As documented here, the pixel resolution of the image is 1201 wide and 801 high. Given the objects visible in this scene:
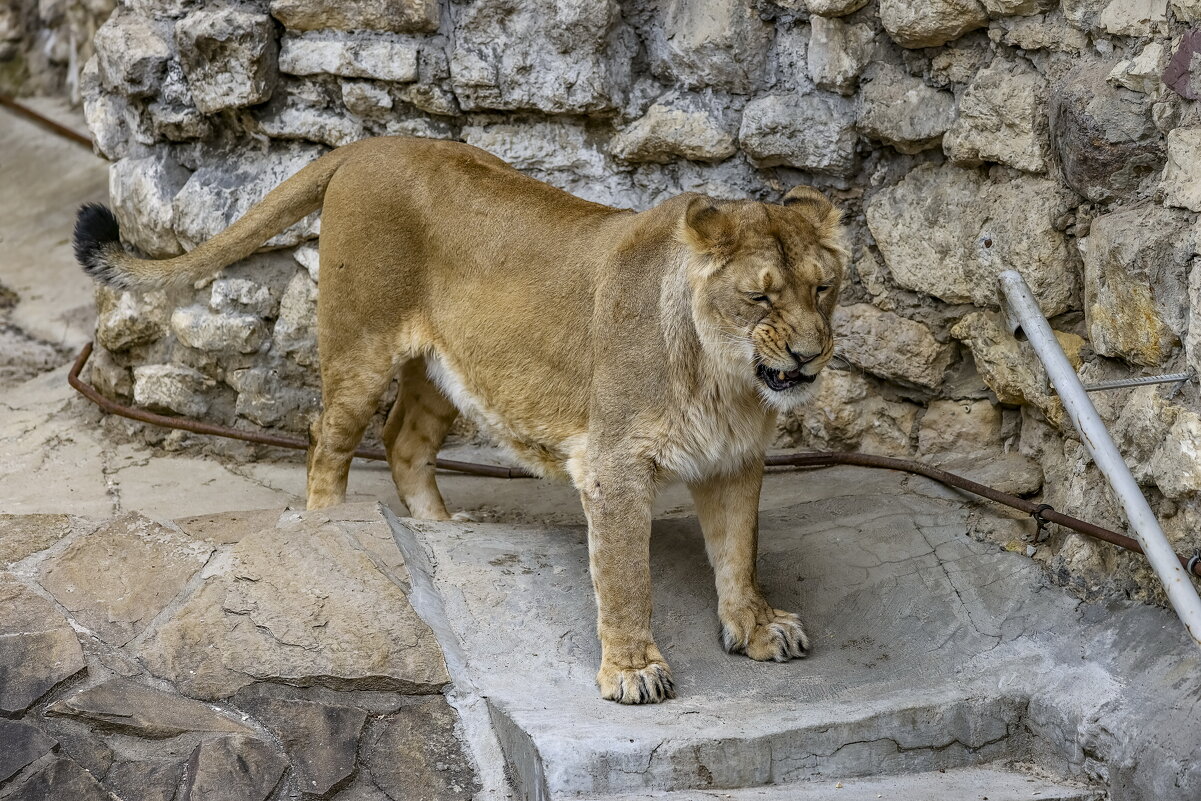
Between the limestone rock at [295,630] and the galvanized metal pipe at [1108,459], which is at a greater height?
the galvanized metal pipe at [1108,459]

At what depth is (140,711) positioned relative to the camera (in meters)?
3.72

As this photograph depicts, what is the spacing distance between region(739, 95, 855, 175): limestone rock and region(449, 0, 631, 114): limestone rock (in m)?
0.67

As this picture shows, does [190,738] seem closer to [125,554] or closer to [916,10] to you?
[125,554]

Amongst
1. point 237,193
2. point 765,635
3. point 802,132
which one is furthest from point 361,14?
point 765,635

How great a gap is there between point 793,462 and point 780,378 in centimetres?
154

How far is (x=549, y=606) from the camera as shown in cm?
446

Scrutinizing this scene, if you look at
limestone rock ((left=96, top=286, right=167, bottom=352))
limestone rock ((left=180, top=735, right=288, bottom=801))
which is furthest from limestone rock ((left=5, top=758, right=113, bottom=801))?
limestone rock ((left=96, top=286, right=167, bottom=352))

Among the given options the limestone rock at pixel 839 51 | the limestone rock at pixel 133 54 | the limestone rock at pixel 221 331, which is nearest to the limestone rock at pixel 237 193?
the limestone rock at pixel 221 331

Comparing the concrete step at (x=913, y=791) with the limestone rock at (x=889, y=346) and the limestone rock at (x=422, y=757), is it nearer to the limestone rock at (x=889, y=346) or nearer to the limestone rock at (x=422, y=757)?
the limestone rock at (x=422, y=757)

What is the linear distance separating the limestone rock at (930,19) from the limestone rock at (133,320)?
11.9 ft

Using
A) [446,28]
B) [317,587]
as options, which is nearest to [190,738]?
[317,587]

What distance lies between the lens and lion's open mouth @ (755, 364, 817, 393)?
4027 mm

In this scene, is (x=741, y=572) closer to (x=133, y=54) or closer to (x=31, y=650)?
(x=31, y=650)

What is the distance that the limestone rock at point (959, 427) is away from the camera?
5.21 metres
